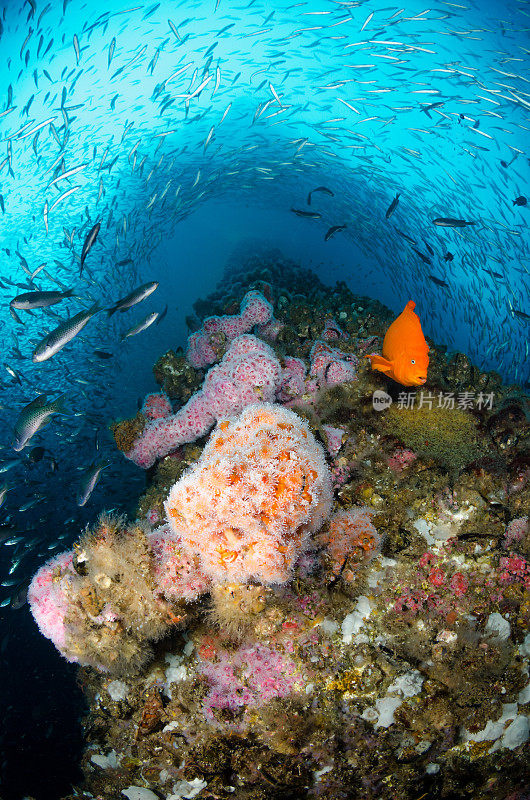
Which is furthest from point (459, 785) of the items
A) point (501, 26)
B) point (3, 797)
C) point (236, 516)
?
point (501, 26)

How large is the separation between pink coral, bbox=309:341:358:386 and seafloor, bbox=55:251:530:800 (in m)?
1.01

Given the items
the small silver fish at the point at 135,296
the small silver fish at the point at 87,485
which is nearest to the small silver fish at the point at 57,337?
the small silver fish at the point at 135,296

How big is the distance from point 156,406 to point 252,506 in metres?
4.00

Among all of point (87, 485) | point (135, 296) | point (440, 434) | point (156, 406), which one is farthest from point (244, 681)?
point (135, 296)

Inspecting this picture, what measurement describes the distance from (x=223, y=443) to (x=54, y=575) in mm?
2154

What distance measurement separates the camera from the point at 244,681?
318 centimetres

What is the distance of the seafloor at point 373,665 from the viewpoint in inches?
122

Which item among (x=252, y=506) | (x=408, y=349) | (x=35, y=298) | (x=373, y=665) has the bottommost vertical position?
(x=373, y=665)

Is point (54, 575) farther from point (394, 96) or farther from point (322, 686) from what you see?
point (394, 96)

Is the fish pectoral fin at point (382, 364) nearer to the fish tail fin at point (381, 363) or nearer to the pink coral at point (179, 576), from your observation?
the fish tail fin at point (381, 363)

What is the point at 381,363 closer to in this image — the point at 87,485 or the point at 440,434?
the point at 440,434

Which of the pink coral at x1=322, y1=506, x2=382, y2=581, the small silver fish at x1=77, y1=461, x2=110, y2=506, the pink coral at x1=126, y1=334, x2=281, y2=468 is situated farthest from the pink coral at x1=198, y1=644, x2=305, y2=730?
the small silver fish at x1=77, y1=461, x2=110, y2=506

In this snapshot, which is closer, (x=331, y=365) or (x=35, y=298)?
(x=331, y=365)

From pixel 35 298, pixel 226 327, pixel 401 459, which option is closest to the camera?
pixel 401 459
